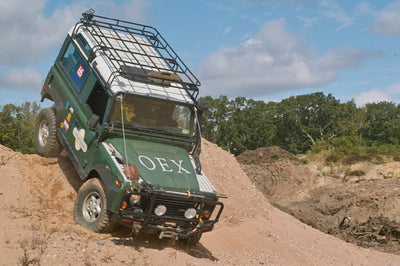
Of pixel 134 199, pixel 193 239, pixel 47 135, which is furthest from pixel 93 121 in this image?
pixel 193 239

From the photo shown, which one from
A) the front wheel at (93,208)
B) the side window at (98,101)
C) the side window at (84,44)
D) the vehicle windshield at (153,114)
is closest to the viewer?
the front wheel at (93,208)

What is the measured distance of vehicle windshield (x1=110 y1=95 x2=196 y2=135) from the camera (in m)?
8.44

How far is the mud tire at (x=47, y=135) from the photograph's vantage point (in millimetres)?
9977

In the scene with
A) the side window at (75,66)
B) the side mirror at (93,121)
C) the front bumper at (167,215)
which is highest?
the side window at (75,66)

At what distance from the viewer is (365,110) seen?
68.1 m

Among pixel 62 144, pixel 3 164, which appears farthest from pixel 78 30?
pixel 3 164

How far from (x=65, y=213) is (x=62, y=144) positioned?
1634 millimetres

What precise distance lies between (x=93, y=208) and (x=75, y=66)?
339cm

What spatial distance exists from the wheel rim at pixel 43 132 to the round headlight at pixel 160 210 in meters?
4.07

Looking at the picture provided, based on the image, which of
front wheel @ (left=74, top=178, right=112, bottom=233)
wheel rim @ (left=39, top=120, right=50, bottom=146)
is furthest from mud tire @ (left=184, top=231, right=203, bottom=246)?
wheel rim @ (left=39, top=120, right=50, bottom=146)

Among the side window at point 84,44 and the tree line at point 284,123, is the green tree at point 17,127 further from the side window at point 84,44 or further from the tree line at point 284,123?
the side window at point 84,44

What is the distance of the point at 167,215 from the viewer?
25.2 ft

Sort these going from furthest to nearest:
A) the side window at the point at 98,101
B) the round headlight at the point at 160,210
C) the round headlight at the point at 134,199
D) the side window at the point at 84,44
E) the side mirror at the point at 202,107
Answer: the side window at the point at 84,44
the side mirror at the point at 202,107
the side window at the point at 98,101
the round headlight at the point at 160,210
the round headlight at the point at 134,199

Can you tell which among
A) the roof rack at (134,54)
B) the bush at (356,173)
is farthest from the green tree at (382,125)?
the roof rack at (134,54)
